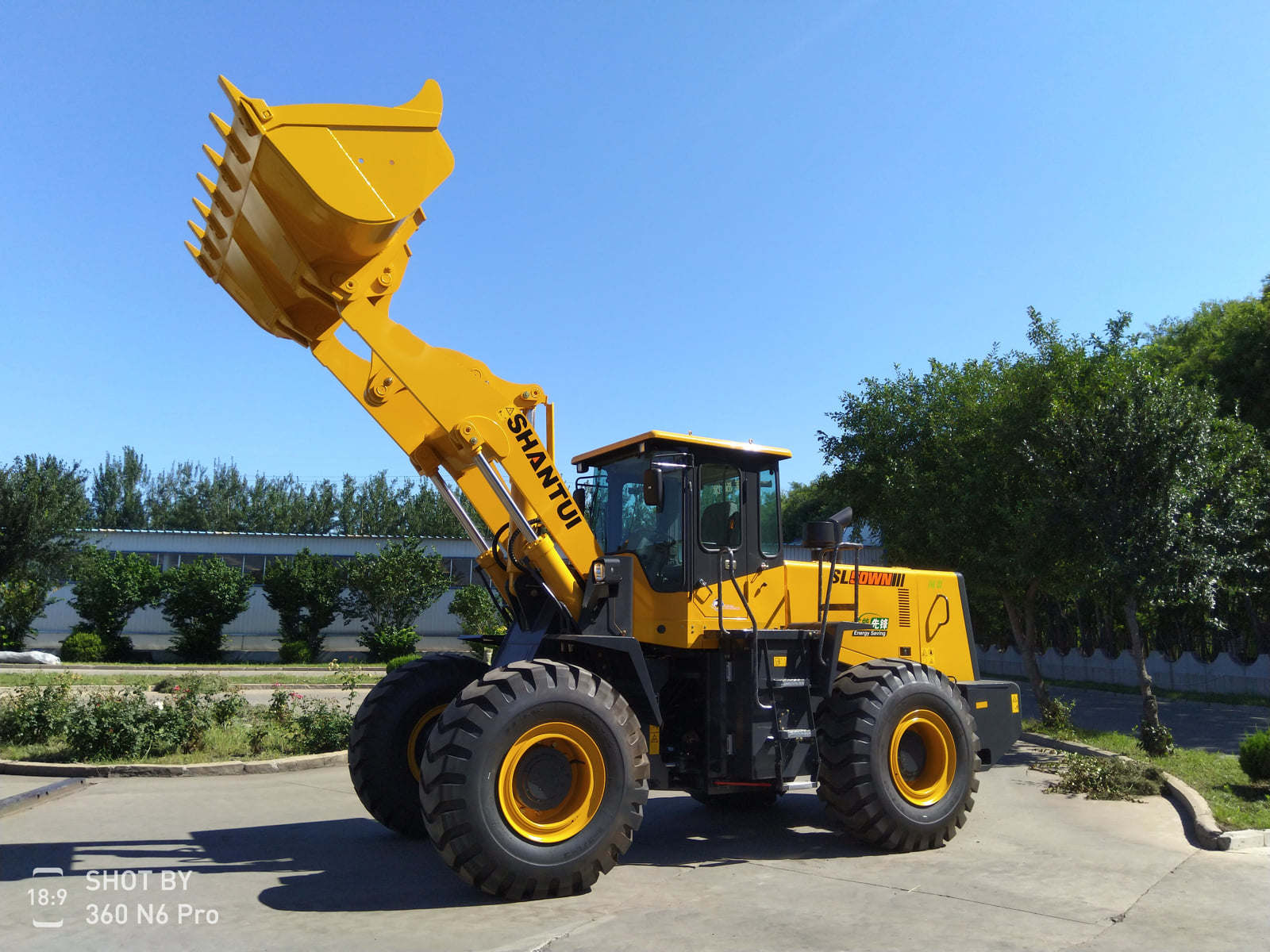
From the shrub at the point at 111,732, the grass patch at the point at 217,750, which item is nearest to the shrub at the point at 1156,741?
the grass patch at the point at 217,750

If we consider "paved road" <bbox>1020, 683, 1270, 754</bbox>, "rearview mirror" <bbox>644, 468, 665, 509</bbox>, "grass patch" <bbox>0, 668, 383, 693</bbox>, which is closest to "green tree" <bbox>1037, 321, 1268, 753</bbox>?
"paved road" <bbox>1020, 683, 1270, 754</bbox>

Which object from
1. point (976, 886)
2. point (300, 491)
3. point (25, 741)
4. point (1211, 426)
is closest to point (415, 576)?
point (25, 741)

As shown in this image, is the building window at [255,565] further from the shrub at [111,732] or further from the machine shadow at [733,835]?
the machine shadow at [733,835]

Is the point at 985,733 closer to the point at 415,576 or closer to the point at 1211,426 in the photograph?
the point at 1211,426

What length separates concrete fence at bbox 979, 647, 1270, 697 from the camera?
1064 inches

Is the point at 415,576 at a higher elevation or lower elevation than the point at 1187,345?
lower

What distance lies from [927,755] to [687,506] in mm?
3213

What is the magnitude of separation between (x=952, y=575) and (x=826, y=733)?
3.07 metres

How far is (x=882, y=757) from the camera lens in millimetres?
7797

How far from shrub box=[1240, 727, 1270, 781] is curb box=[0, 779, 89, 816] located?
1326 centimetres

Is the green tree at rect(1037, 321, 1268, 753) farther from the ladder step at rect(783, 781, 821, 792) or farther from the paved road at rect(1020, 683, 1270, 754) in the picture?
the ladder step at rect(783, 781, 821, 792)

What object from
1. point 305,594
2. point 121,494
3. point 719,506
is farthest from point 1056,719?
point 121,494

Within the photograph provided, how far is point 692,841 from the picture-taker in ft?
27.1

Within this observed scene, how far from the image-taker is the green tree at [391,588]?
116 feet
